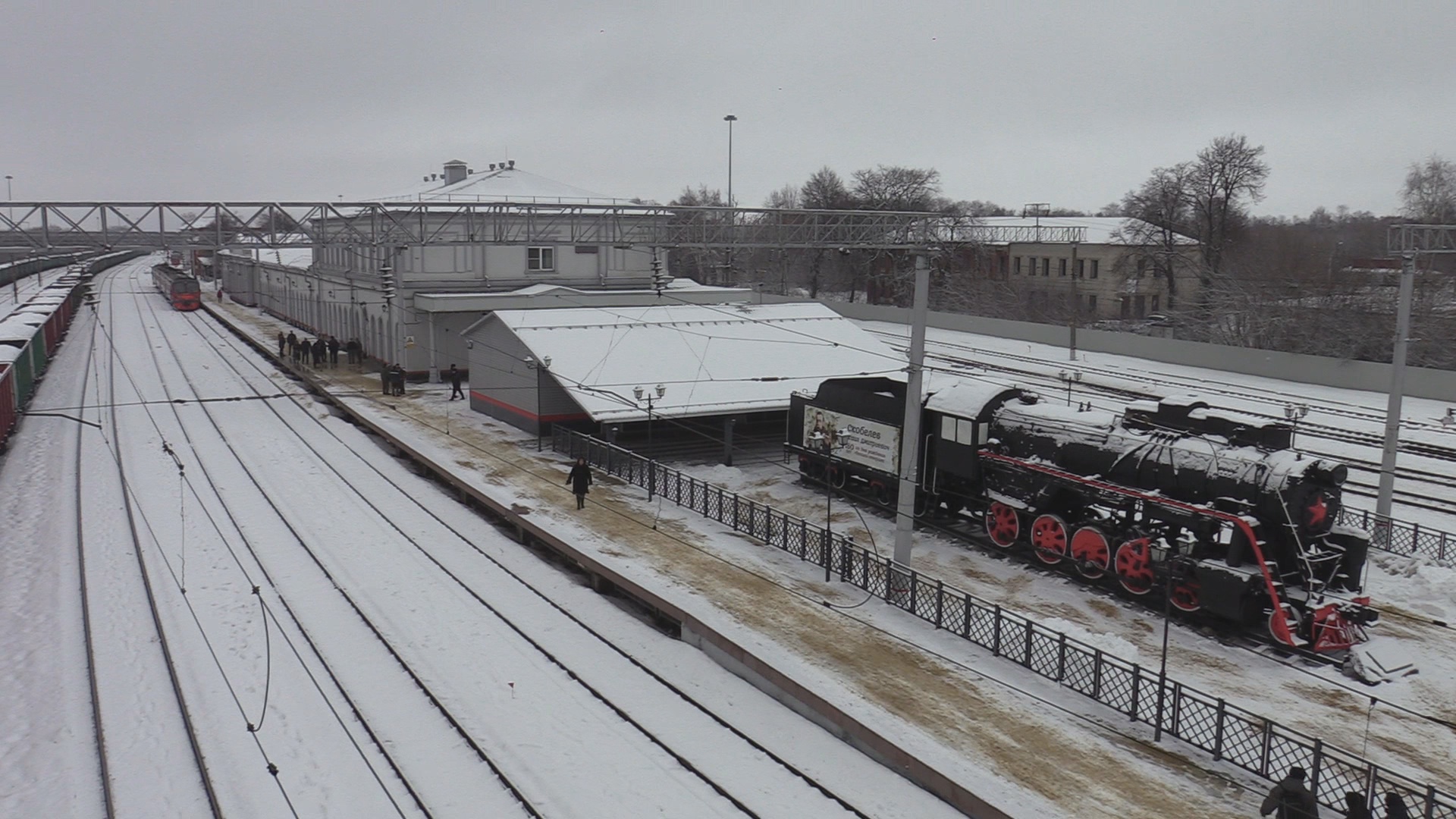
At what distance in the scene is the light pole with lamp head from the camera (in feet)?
84.0

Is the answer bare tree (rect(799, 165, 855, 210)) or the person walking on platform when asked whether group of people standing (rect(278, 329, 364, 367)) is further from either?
bare tree (rect(799, 165, 855, 210))

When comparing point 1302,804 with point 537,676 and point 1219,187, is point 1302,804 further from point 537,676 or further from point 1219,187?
point 1219,187

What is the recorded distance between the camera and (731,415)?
96.4ft

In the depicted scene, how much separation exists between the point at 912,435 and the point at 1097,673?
6279 millimetres

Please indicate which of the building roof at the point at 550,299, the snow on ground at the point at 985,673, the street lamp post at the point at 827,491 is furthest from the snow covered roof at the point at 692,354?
the snow on ground at the point at 985,673

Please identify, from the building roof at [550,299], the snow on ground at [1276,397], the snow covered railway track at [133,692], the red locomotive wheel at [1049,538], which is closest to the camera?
the snow covered railway track at [133,692]

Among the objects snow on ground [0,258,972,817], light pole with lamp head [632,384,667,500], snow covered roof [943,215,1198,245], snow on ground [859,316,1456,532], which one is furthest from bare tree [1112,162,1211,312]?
snow on ground [0,258,972,817]

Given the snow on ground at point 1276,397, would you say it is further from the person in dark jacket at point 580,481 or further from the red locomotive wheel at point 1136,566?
the person in dark jacket at point 580,481

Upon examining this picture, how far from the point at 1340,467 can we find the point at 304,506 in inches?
875

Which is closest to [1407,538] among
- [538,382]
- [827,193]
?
[538,382]

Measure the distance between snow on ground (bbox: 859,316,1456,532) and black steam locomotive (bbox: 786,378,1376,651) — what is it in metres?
9.37

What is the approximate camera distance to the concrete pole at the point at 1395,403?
70.0ft

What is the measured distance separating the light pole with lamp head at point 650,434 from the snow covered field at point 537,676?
574 mm

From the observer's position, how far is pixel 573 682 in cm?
1546
